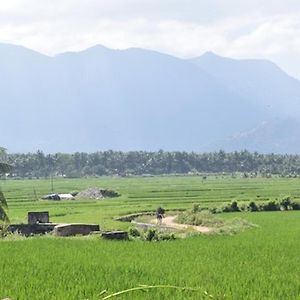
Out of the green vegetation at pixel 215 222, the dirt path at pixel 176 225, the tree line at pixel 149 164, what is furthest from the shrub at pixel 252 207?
the tree line at pixel 149 164

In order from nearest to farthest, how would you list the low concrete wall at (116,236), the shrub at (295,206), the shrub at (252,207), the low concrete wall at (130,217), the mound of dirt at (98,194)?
the low concrete wall at (116,236)
the low concrete wall at (130,217)
the shrub at (252,207)
the shrub at (295,206)
the mound of dirt at (98,194)

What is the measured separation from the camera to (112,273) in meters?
13.0

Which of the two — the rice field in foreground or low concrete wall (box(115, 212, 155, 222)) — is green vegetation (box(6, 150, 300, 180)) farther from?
the rice field in foreground

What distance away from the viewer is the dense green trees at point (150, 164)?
13250cm

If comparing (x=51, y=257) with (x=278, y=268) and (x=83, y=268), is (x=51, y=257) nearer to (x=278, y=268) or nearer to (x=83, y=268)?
(x=83, y=268)

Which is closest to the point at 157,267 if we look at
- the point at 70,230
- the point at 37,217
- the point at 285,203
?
the point at 70,230

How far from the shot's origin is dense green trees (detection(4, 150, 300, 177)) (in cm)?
13250

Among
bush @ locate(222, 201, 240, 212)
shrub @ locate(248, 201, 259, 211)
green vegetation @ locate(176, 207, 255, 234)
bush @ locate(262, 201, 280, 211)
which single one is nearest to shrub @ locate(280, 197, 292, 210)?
bush @ locate(262, 201, 280, 211)

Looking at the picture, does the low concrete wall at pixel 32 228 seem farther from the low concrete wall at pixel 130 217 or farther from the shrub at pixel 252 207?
the shrub at pixel 252 207

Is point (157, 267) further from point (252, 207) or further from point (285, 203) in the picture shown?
point (285, 203)

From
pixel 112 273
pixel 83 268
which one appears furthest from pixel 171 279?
pixel 83 268

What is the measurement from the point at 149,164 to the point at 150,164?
0.73ft

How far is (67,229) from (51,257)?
8.96 meters

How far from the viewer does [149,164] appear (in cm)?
14125
